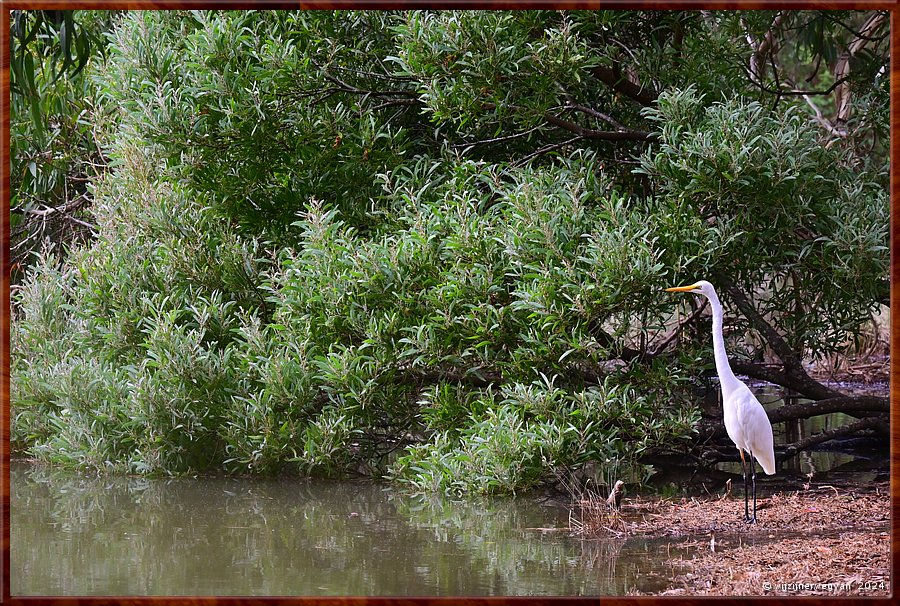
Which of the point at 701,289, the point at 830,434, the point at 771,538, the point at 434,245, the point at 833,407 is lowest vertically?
the point at 771,538

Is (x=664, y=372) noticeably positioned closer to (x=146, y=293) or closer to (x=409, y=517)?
(x=409, y=517)

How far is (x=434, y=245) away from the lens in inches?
218

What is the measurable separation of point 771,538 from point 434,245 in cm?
223

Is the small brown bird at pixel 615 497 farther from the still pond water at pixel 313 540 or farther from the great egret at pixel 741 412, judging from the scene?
the great egret at pixel 741 412

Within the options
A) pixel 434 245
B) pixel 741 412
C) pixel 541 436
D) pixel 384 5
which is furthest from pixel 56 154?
pixel 384 5

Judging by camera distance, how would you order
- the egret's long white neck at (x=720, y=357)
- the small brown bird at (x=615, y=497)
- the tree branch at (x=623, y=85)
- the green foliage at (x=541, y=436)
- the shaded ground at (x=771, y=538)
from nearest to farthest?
the shaded ground at (x=771, y=538) → the small brown bird at (x=615, y=497) → the egret's long white neck at (x=720, y=357) → the green foliage at (x=541, y=436) → the tree branch at (x=623, y=85)

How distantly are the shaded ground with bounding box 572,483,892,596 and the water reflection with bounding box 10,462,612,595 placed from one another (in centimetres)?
33

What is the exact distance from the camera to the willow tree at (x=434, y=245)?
5.30 metres

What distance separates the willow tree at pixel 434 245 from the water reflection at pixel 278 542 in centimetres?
24

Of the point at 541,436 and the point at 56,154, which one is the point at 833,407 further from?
the point at 56,154

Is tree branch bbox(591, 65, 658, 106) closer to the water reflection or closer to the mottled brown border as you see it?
the water reflection

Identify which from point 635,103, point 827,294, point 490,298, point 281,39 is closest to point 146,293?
point 281,39

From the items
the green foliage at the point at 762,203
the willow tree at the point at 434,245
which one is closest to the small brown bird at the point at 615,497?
the willow tree at the point at 434,245

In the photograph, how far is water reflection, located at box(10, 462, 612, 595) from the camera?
400 cm
